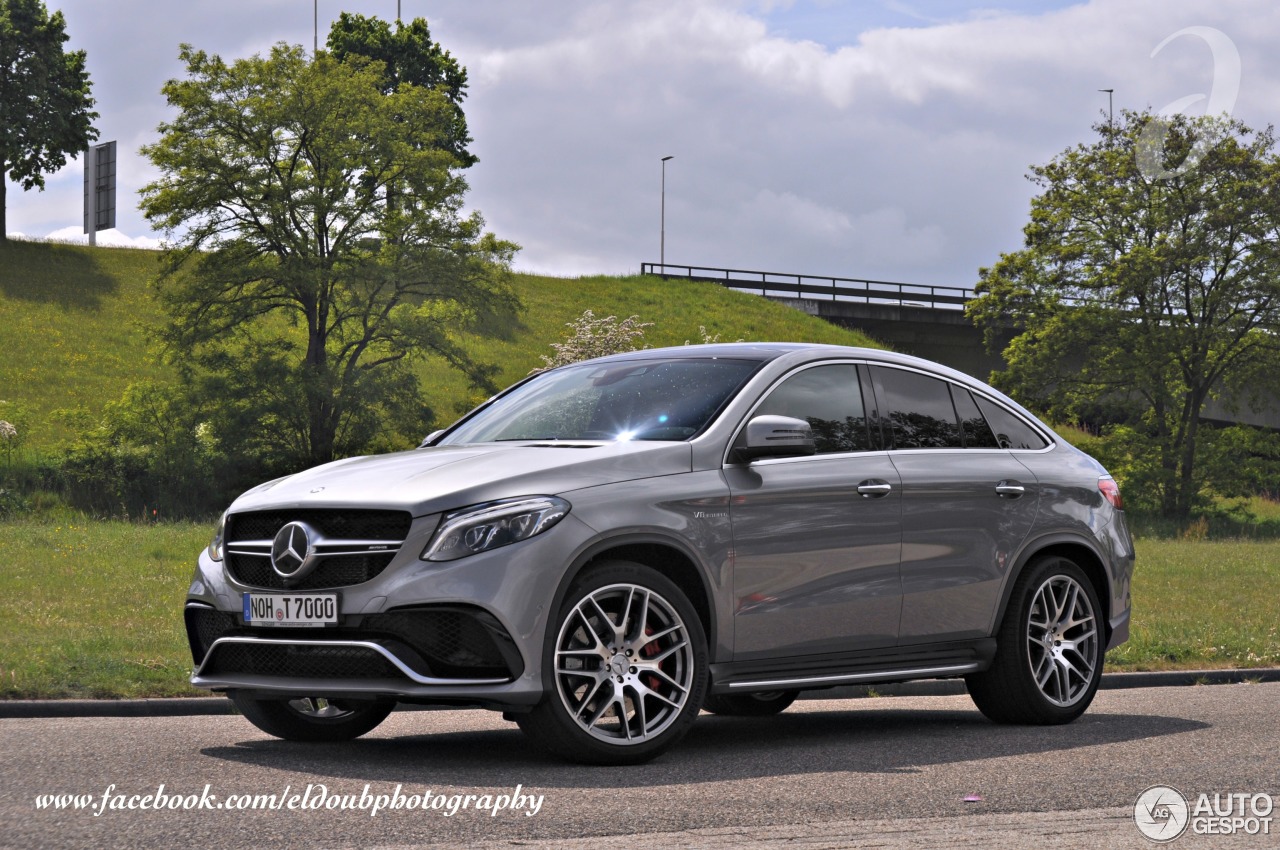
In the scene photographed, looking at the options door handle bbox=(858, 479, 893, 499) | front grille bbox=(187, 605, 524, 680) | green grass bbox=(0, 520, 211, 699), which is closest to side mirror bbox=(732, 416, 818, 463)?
door handle bbox=(858, 479, 893, 499)

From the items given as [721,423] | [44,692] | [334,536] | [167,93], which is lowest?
[44,692]

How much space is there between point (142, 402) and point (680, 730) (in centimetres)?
3358

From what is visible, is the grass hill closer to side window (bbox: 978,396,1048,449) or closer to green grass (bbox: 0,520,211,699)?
green grass (bbox: 0,520,211,699)

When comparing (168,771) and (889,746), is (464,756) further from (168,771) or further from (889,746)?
(889,746)

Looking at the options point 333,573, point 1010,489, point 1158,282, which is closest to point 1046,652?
point 1010,489

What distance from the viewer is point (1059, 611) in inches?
336

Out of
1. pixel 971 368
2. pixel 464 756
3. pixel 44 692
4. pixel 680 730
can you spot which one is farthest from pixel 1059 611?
pixel 971 368

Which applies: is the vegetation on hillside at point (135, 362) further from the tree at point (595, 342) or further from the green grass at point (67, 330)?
the tree at point (595, 342)

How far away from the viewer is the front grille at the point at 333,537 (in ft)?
20.6

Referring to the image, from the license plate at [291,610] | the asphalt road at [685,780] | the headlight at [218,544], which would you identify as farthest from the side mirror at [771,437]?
Result: the headlight at [218,544]

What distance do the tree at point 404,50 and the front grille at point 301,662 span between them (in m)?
71.3

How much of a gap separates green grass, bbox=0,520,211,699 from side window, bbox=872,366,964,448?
15.3 ft

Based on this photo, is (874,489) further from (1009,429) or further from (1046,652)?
(1046,652)

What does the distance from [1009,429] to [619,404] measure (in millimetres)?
2477
